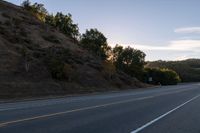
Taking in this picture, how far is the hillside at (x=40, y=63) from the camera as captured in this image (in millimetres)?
47781

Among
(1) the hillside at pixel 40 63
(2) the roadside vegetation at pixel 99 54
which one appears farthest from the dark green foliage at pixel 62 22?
(1) the hillside at pixel 40 63

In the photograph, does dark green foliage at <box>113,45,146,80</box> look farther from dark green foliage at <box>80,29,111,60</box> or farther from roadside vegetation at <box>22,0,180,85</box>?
dark green foliage at <box>80,29,111,60</box>

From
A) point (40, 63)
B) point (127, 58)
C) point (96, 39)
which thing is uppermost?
point (96, 39)

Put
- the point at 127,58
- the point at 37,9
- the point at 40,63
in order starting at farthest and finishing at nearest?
the point at 127,58 < the point at 37,9 < the point at 40,63

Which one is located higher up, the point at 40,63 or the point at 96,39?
the point at 96,39

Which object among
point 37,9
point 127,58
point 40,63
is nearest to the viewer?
point 40,63

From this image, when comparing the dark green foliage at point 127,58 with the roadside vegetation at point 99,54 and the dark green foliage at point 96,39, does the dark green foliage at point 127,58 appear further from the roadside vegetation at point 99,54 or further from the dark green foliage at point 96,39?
the dark green foliage at point 96,39

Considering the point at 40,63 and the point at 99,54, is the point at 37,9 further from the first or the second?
the point at 40,63

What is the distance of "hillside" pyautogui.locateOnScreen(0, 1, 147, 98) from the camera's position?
47.8m

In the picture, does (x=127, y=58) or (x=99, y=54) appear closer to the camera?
(x=99, y=54)

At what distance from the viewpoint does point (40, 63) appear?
2320 inches

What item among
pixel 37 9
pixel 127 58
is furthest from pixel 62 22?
pixel 127 58

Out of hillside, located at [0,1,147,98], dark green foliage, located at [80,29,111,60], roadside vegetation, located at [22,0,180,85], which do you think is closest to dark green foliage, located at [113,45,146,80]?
roadside vegetation, located at [22,0,180,85]

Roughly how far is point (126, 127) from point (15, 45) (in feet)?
166
